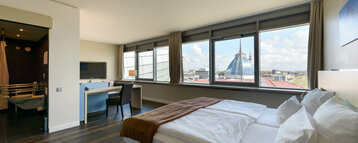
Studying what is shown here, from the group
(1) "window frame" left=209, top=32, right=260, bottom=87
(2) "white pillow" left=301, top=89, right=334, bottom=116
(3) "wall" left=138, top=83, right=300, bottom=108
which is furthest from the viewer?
(1) "window frame" left=209, top=32, right=260, bottom=87

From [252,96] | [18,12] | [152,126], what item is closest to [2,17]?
[18,12]

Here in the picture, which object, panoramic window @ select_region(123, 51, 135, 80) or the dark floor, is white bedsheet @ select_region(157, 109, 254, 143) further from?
panoramic window @ select_region(123, 51, 135, 80)

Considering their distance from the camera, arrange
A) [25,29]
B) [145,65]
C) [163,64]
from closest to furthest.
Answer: [25,29] < [163,64] < [145,65]

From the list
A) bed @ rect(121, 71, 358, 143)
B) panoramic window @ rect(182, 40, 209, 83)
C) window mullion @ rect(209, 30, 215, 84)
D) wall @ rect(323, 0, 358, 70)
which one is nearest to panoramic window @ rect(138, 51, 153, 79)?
panoramic window @ rect(182, 40, 209, 83)

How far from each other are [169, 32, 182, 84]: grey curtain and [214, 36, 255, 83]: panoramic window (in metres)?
1.15

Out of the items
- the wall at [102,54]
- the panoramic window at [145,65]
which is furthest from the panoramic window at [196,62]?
the wall at [102,54]

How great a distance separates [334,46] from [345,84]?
0.95 metres

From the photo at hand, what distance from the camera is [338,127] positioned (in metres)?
0.88

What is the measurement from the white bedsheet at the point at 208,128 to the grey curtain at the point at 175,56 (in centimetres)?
284

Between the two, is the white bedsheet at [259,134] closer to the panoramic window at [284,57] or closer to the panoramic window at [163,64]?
the panoramic window at [284,57]

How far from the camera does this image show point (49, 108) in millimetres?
2611

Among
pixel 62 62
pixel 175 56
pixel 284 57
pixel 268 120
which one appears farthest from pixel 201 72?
pixel 62 62

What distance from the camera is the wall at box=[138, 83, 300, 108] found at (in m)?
3.09

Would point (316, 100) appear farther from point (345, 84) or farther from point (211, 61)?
point (211, 61)
